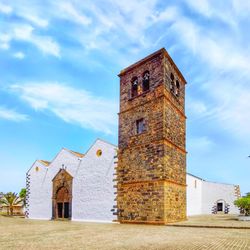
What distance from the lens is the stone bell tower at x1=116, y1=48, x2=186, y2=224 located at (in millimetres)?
15312

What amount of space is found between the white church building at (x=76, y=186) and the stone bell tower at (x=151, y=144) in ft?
3.62

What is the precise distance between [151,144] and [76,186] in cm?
740

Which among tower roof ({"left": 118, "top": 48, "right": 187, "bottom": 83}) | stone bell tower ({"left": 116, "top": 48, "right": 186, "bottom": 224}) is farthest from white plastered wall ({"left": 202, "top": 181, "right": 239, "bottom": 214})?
tower roof ({"left": 118, "top": 48, "right": 187, "bottom": 83})

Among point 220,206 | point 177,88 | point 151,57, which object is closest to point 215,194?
point 220,206

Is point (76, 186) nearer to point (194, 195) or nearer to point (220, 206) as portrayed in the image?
point (194, 195)

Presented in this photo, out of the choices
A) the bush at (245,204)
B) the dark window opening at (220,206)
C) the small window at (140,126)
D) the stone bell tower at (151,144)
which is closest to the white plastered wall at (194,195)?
the dark window opening at (220,206)

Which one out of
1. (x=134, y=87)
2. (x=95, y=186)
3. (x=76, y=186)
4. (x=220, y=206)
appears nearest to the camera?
(x=134, y=87)

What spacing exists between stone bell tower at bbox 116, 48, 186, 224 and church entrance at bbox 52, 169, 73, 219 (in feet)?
17.3

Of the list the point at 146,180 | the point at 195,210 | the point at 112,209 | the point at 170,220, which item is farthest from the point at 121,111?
the point at 195,210

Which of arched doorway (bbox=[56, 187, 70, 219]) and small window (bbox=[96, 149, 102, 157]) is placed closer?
small window (bbox=[96, 149, 102, 157])

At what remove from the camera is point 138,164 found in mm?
16375

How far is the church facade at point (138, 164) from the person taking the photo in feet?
50.9

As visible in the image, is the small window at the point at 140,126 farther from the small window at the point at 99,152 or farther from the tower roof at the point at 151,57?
the tower roof at the point at 151,57

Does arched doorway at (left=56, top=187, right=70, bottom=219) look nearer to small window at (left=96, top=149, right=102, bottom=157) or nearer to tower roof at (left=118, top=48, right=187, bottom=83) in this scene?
small window at (left=96, top=149, right=102, bottom=157)
